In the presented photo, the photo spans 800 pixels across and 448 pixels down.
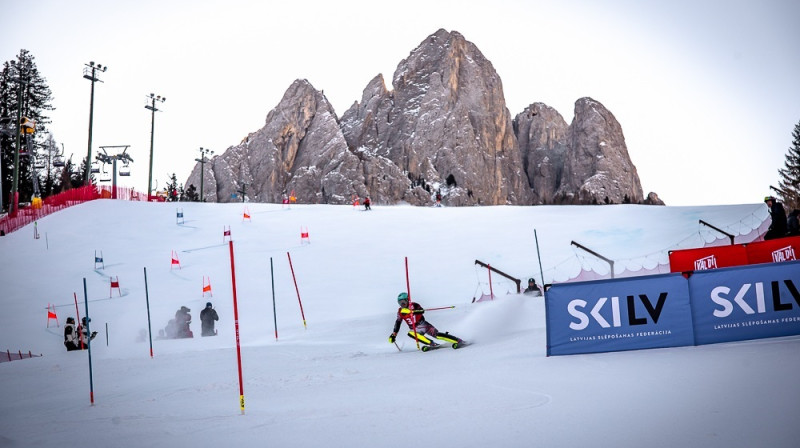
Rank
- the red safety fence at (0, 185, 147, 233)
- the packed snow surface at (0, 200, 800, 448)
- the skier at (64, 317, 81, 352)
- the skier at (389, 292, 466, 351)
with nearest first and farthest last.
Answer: the packed snow surface at (0, 200, 800, 448)
the skier at (389, 292, 466, 351)
the skier at (64, 317, 81, 352)
the red safety fence at (0, 185, 147, 233)

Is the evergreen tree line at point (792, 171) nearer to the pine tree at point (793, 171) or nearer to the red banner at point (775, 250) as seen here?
the pine tree at point (793, 171)

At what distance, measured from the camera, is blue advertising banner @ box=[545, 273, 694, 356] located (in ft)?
27.4

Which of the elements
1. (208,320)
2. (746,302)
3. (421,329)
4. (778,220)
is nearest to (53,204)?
(208,320)

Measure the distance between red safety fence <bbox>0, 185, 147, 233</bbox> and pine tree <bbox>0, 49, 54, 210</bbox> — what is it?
20255mm

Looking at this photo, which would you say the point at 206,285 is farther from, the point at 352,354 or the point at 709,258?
the point at 709,258

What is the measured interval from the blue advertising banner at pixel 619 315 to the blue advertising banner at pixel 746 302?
22 centimetres

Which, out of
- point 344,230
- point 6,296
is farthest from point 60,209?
point 344,230

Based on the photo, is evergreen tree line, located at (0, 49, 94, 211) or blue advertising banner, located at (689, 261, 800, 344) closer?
blue advertising banner, located at (689, 261, 800, 344)

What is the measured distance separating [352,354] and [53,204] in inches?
1335

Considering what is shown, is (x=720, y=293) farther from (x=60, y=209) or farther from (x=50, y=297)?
(x=60, y=209)

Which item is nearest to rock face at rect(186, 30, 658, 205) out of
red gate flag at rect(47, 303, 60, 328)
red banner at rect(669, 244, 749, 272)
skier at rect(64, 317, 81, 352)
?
red gate flag at rect(47, 303, 60, 328)

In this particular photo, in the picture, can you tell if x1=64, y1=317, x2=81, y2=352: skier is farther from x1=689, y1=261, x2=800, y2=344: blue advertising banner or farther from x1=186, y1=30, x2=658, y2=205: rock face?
x1=186, y1=30, x2=658, y2=205: rock face

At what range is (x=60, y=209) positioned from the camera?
118 ft

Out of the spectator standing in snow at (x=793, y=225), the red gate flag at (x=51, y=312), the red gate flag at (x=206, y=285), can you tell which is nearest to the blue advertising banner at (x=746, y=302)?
the spectator standing in snow at (x=793, y=225)
